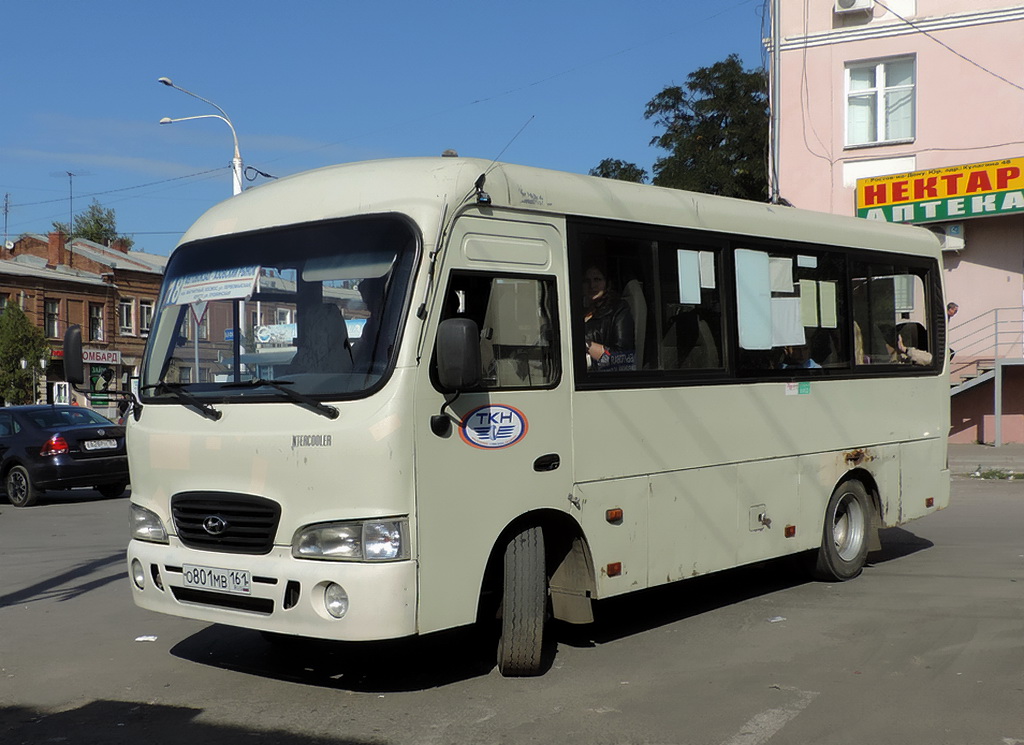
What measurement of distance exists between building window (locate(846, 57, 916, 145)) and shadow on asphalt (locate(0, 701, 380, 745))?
2323cm

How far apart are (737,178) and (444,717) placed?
37626 mm

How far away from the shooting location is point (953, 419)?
25469 millimetres

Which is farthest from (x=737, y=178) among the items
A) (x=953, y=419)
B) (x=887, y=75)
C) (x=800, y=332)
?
(x=800, y=332)

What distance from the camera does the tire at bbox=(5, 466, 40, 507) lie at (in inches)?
721

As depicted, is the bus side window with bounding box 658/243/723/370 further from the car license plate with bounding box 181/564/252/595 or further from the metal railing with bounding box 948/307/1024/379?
the metal railing with bounding box 948/307/1024/379

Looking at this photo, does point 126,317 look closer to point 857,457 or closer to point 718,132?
point 718,132

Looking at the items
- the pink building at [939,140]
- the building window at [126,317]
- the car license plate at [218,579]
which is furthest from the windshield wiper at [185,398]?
the building window at [126,317]

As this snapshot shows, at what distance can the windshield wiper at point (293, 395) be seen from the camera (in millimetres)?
5883

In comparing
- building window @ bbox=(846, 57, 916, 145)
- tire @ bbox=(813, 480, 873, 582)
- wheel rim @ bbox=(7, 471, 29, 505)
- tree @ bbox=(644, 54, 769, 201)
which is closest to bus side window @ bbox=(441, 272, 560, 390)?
tire @ bbox=(813, 480, 873, 582)

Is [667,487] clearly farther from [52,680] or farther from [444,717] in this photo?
[52,680]

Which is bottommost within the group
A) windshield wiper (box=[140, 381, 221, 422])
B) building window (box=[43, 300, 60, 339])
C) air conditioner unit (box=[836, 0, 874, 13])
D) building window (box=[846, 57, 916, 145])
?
windshield wiper (box=[140, 381, 221, 422])

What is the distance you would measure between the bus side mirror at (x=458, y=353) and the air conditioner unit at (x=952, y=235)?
69.6ft

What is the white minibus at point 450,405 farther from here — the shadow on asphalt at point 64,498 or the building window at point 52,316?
the building window at point 52,316

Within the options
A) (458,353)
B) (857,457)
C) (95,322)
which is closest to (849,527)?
(857,457)
